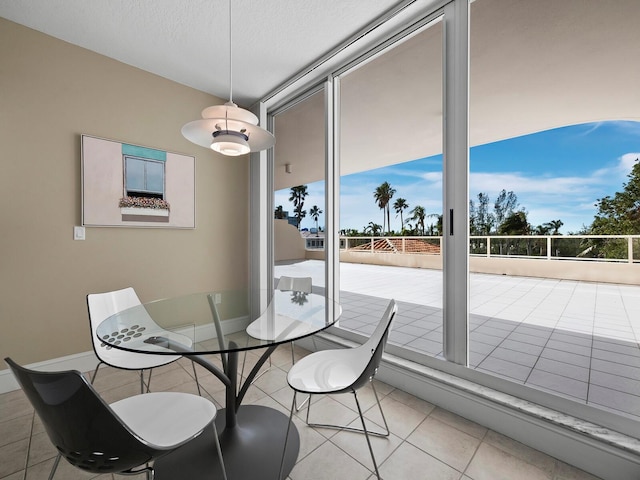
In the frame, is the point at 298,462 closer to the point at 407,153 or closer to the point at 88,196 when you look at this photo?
the point at 88,196

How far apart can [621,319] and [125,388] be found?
3276 millimetres

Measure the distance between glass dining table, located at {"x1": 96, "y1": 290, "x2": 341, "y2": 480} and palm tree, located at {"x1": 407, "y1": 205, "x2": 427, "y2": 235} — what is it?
103 centimetres

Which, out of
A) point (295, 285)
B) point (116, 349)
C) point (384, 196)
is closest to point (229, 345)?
point (116, 349)

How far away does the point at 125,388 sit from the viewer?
2211 millimetres

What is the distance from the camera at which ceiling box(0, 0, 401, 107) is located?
207 centimetres

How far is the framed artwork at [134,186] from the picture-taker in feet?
8.34

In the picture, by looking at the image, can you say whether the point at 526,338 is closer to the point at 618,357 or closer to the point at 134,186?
the point at 618,357

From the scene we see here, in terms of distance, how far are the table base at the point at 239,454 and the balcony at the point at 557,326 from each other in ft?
3.75

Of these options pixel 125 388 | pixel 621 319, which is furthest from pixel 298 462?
pixel 621 319

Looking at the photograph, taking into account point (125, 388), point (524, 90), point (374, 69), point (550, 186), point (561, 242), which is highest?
point (374, 69)

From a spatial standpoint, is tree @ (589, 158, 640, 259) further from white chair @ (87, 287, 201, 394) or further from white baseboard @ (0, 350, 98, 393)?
white baseboard @ (0, 350, 98, 393)

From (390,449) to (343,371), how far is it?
Answer: 0.49 metres

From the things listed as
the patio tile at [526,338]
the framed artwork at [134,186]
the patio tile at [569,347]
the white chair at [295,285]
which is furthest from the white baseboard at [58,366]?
the patio tile at [569,347]

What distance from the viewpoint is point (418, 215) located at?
2.36 meters
